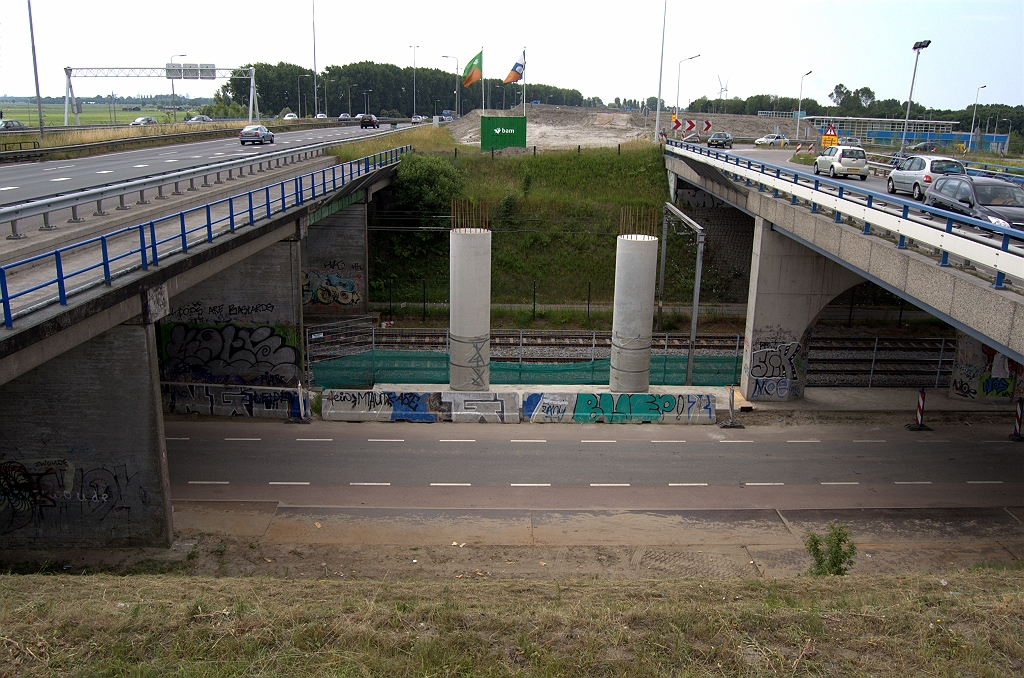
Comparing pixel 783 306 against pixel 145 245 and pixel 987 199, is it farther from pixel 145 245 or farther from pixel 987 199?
pixel 145 245

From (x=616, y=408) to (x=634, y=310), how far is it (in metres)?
4.11

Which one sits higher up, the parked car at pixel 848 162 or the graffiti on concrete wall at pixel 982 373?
the parked car at pixel 848 162

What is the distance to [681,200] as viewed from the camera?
4594cm

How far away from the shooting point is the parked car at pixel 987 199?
55.0 ft

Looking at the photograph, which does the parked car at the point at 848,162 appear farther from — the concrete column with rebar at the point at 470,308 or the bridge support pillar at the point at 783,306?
the concrete column with rebar at the point at 470,308

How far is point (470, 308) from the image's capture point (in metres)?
26.0

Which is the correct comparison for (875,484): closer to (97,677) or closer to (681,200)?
(97,677)

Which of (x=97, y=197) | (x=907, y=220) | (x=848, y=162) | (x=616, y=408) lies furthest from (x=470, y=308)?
(x=848, y=162)

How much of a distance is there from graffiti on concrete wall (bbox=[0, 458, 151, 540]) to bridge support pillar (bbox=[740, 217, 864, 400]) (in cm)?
2017

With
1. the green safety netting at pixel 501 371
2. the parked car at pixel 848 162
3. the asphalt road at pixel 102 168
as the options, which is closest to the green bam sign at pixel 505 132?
the asphalt road at pixel 102 168

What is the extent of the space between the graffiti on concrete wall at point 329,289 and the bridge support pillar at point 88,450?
22.0 m

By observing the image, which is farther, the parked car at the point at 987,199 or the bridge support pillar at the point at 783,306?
the bridge support pillar at the point at 783,306

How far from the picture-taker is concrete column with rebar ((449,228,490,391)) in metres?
25.9

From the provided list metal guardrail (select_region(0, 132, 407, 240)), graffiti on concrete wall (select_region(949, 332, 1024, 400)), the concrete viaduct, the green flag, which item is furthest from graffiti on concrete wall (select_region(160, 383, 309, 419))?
the green flag
